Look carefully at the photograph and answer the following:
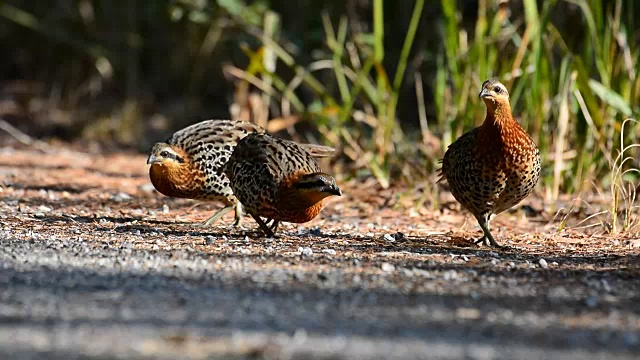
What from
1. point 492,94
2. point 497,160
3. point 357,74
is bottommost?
point 497,160

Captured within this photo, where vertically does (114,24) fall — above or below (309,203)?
above

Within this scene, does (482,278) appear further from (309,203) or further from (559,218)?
(559,218)

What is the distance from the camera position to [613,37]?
8789 mm

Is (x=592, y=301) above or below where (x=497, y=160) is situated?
below

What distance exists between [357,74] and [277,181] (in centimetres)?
293

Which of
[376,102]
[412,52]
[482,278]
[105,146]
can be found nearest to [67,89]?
[105,146]

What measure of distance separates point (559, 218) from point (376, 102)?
1.99 metres

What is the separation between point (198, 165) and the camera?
303 inches

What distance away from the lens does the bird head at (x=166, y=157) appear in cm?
761

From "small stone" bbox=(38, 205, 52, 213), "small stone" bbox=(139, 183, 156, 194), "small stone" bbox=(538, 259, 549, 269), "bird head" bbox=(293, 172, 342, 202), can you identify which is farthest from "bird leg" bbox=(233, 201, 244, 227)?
"small stone" bbox=(538, 259, 549, 269)

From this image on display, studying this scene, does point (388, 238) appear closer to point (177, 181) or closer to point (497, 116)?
point (497, 116)

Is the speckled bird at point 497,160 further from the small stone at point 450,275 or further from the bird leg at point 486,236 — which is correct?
the small stone at point 450,275

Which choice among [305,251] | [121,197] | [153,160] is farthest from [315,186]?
[121,197]

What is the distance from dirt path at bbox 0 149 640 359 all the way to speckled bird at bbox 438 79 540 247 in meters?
0.31
